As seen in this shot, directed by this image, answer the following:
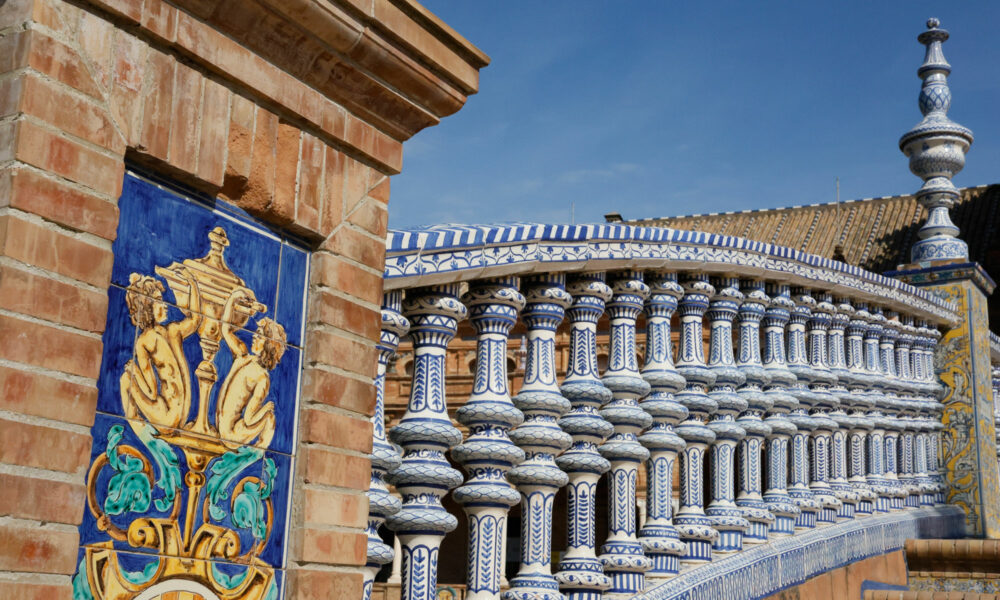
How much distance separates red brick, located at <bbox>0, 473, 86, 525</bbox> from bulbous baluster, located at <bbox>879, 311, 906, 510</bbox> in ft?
16.9

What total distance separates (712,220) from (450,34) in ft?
93.3

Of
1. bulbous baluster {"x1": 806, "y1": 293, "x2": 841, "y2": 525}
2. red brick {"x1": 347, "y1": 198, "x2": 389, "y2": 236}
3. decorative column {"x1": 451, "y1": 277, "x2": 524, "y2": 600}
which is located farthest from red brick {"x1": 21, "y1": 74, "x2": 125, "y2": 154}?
bulbous baluster {"x1": 806, "y1": 293, "x2": 841, "y2": 525}

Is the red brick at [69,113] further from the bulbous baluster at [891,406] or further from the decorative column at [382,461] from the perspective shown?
the bulbous baluster at [891,406]

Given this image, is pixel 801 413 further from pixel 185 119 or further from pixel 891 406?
pixel 185 119

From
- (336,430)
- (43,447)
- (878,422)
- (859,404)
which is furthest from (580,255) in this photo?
(878,422)

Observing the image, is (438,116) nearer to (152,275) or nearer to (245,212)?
(245,212)

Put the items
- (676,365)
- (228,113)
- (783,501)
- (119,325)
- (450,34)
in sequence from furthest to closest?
(783,501), (676,365), (450,34), (228,113), (119,325)

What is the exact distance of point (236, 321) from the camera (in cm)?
216

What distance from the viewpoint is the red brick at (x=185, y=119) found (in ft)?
6.63

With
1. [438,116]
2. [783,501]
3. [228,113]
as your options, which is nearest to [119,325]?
[228,113]

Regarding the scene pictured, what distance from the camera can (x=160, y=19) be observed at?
6.57 ft

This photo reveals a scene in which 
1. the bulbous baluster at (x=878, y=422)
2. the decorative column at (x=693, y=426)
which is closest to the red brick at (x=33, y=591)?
the decorative column at (x=693, y=426)

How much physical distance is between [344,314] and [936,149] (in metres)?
5.52

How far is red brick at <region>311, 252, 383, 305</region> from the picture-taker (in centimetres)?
236
